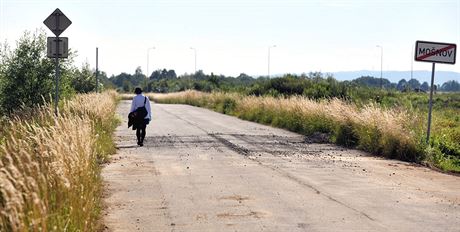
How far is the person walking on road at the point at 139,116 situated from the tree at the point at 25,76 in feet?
32.2

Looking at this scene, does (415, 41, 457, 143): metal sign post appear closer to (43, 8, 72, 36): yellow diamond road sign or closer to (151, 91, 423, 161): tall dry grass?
(151, 91, 423, 161): tall dry grass

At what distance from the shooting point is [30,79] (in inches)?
1061

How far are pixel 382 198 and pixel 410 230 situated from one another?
2.17 meters

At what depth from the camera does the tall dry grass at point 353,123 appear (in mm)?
15891

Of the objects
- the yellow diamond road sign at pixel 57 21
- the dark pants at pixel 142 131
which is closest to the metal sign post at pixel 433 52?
the dark pants at pixel 142 131

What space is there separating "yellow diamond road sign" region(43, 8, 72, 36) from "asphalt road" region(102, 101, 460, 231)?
3.49 metres

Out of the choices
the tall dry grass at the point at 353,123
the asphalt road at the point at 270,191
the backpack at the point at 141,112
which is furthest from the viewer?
the backpack at the point at 141,112

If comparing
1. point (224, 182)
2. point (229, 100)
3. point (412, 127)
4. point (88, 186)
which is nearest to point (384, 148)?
point (412, 127)

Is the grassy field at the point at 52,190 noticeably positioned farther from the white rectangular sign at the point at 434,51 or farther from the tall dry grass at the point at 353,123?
the white rectangular sign at the point at 434,51

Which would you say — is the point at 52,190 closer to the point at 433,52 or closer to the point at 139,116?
the point at 139,116

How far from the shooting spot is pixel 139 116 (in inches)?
701

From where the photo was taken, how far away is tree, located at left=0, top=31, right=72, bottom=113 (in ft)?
87.5

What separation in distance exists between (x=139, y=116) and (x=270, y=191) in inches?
335

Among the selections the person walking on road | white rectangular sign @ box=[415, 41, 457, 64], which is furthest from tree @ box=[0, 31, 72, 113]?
white rectangular sign @ box=[415, 41, 457, 64]
